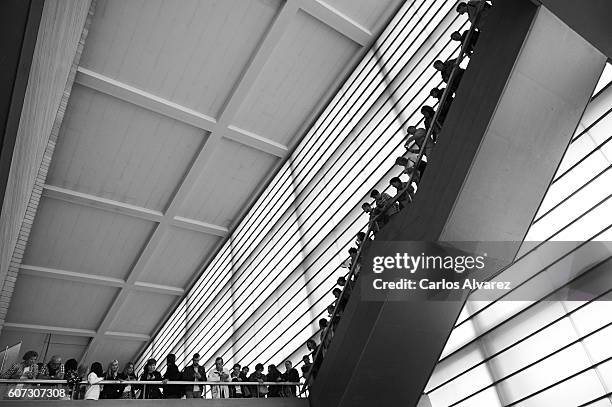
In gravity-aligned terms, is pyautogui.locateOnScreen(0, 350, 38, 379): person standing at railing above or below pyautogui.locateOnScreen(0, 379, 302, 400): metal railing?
above

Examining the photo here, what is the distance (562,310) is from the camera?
830cm

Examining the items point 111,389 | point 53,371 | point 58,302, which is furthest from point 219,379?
point 58,302

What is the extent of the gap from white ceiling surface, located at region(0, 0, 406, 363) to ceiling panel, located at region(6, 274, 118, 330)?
0.09m

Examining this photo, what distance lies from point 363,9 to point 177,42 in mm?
6984

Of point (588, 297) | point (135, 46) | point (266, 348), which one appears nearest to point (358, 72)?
point (135, 46)

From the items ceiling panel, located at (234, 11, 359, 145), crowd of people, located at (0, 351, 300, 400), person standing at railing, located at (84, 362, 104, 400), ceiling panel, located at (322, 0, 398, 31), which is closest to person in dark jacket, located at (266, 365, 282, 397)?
crowd of people, located at (0, 351, 300, 400)

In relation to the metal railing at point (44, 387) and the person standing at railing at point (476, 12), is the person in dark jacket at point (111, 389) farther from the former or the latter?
the person standing at railing at point (476, 12)

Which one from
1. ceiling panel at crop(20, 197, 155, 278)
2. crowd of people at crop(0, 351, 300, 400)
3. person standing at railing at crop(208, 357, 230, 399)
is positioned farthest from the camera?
ceiling panel at crop(20, 197, 155, 278)

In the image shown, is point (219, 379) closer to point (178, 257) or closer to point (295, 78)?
point (295, 78)

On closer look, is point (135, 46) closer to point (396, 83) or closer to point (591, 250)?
point (396, 83)

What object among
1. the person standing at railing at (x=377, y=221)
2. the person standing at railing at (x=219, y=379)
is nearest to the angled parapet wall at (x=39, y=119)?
the person standing at railing at (x=219, y=379)

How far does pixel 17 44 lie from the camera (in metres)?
6.08

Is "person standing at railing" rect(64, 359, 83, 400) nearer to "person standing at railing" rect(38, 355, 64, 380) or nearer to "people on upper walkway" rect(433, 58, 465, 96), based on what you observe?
"person standing at railing" rect(38, 355, 64, 380)

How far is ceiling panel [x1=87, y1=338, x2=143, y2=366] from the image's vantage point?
30.2 metres
